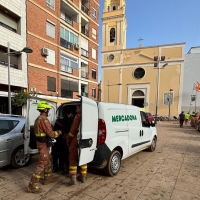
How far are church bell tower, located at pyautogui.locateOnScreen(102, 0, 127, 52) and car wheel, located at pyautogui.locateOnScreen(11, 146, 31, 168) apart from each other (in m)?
32.9

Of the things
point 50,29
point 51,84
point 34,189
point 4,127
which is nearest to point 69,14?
point 50,29

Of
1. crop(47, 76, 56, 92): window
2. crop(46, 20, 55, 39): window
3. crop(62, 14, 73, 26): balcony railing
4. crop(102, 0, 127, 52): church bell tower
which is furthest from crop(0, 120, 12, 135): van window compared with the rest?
crop(102, 0, 127, 52): church bell tower

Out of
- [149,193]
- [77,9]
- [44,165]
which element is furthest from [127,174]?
[77,9]

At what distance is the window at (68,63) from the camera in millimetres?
17281

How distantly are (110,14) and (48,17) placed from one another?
2341 centimetres

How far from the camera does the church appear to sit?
29125mm

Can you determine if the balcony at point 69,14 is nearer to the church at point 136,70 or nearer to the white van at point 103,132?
the church at point 136,70

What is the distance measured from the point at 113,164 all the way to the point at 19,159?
2760mm

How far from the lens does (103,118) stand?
347 centimetres

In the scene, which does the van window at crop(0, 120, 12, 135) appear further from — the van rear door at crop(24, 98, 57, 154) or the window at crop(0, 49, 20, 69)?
the window at crop(0, 49, 20, 69)

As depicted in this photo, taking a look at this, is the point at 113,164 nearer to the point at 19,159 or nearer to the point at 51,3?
the point at 19,159

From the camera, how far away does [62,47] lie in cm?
1703

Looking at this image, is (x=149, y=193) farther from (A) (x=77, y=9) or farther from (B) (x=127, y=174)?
(A) (x=77, y=9)

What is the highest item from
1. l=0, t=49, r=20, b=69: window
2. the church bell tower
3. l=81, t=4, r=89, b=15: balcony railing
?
→ the church bell tower
